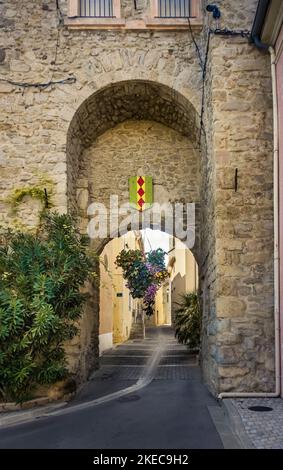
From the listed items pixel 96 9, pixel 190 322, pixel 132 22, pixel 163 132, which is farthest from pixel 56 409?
pixel 96 9

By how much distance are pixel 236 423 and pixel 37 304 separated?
8.91 feet

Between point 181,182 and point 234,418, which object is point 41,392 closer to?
point 234,418

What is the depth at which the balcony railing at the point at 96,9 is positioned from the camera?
26.4 ft

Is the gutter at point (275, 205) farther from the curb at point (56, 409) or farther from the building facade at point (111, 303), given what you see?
the building facade at point (111, 303)

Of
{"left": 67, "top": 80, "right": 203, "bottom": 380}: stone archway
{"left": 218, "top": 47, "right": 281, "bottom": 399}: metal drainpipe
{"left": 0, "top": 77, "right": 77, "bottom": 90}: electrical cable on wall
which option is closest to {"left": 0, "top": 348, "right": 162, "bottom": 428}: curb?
{"left": 67, "top": 80, "right": 203, "bottom": 380}: stone archway

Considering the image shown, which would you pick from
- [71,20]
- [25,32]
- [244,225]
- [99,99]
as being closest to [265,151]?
[244,225]

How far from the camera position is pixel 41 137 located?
7770 mm

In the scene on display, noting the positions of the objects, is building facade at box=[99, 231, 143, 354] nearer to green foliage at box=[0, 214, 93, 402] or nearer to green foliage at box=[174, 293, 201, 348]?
green foliage at box=[174, 293, 201, 348]

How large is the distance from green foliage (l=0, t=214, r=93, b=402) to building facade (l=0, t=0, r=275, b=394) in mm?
1054

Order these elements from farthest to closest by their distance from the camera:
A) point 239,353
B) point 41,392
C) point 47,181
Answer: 1. point 47,181
2. point 41,392
3. point 239,353

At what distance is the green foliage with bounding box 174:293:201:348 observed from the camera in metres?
11.2
